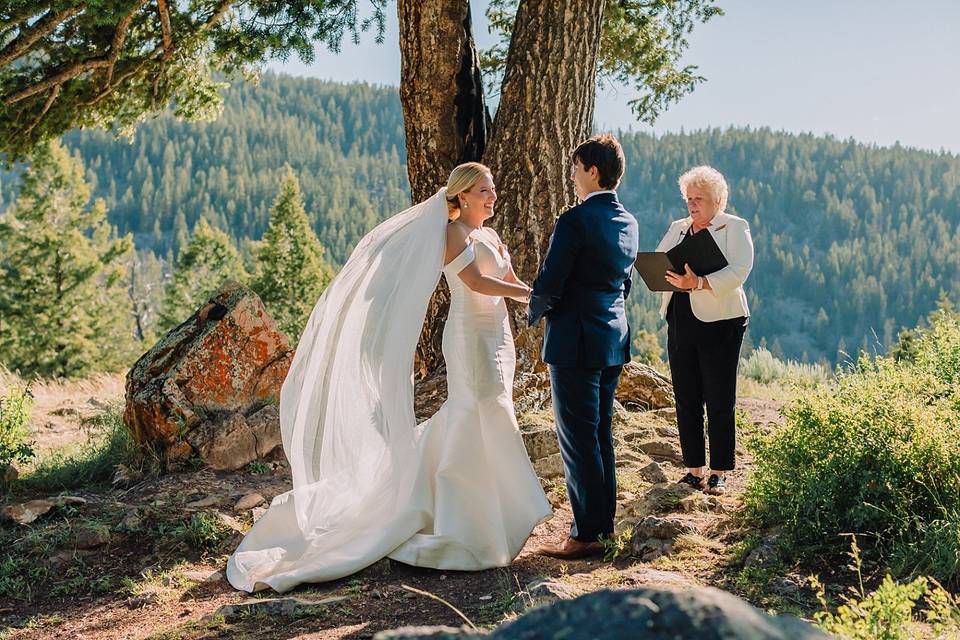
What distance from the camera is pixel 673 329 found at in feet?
19.1

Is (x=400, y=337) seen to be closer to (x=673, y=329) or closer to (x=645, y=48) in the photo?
(x=673, y=329)

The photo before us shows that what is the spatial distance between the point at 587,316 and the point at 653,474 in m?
2.19

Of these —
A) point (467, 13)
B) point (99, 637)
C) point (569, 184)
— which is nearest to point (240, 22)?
point (467, 13)

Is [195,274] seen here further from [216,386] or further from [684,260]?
[684,260]

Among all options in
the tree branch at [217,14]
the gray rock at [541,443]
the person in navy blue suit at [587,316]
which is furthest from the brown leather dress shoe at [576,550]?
the tree branch at [217,14]

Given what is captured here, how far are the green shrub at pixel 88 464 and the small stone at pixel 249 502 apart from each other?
4.21 feet

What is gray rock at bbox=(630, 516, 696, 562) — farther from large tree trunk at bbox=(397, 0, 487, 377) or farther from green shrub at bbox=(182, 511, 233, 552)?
large tree trunk at bbox=(397, 0, 487, 377)

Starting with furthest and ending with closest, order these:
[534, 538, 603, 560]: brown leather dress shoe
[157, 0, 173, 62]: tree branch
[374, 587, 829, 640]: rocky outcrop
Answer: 1. [157, 0, 173, 62]: tree branch
2. [534, 538, 603, 560]: brown leather dress shoe
3. [374, 587, 829, 640]: rocky outcrop

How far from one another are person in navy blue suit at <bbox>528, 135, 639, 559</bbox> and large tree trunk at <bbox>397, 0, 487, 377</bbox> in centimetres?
287

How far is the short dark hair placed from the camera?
4668 millimetres

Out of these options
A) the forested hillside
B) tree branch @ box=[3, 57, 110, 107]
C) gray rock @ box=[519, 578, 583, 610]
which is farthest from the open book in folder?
the forested hillside

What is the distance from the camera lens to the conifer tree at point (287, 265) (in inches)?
1526

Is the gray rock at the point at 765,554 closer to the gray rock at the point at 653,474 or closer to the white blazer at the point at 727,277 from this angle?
the white blazer at the point at 727,277

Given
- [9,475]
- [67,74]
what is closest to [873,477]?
[9,475]
